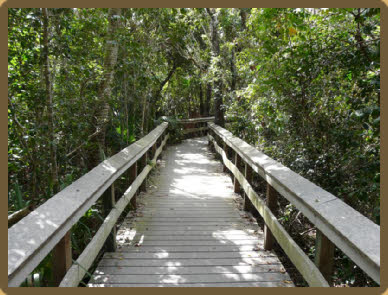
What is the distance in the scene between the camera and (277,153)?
5613 millimetres

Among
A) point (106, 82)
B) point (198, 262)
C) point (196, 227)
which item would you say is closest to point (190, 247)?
point (198, 262)

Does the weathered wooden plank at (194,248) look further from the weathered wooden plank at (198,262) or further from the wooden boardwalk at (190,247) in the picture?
the weathered wooden plank at (198,262)

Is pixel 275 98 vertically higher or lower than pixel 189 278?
higher

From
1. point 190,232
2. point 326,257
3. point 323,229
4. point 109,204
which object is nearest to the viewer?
point 323,229

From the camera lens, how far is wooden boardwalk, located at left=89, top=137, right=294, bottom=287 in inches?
121

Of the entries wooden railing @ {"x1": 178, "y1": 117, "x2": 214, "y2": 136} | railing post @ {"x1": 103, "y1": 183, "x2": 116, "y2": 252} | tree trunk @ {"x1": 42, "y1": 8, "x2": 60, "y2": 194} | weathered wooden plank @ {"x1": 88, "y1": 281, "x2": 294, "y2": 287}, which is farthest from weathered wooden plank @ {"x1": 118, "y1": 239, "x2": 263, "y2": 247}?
wooden railing @ {"x1": 178, "y1": 117, "x2": 214, "y2": 136}

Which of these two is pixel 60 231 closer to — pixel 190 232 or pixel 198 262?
pixel 198 262

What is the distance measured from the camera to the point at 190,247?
12.5 feet

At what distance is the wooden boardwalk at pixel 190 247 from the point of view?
3.06m

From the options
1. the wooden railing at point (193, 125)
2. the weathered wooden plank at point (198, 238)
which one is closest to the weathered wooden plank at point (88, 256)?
the weathered wooden plank at point (198, 238)

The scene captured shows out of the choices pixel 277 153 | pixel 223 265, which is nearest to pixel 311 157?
pixel 277 153

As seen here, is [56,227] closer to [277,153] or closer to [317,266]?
[317,266]

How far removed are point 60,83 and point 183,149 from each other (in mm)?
7526

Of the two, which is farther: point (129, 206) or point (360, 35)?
point (129, 206)
